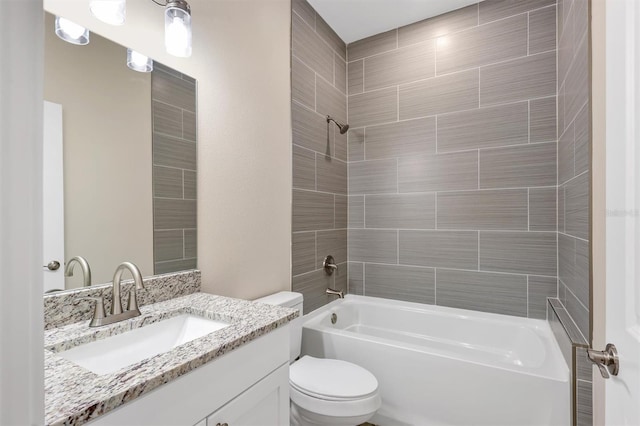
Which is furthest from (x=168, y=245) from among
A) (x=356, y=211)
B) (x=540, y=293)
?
(x=540, y=293)

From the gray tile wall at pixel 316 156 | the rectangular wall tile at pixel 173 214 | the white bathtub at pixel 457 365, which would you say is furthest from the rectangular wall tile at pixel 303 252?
the rectangular wall tile at pixel 173 214

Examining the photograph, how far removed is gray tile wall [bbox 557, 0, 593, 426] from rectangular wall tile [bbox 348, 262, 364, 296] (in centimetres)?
141

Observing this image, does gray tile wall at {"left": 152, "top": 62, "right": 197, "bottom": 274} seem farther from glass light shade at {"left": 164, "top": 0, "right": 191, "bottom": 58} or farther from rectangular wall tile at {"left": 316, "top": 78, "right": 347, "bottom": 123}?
rectangular wall tile at {"left": 316, "top": 78, "right": 347, "bottom": 123}

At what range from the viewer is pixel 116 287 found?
1.10m

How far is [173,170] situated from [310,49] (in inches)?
60.8

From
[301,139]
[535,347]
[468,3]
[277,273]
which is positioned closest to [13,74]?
[277,273]

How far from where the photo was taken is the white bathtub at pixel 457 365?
4.89 feet

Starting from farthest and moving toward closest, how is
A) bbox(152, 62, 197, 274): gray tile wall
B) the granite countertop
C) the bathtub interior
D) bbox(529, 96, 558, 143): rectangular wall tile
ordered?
1. bbox(529, 96, 558, 143): rectangular wall tile
2. the bathtub interior
3. bbox(152, 62, 197, 274): gray tile wall
4. the granite countertop

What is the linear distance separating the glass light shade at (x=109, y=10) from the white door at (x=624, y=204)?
1.48m

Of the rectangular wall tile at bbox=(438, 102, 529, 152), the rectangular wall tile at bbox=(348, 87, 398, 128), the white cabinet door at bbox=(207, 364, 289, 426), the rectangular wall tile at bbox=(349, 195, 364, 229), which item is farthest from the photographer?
the rectangular wall tile at bbox=(349, 195, 364, 229)

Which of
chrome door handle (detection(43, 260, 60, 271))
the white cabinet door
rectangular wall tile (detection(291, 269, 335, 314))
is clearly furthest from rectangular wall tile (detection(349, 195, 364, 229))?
chrome door handle (detection(43, 260, 60, 271))

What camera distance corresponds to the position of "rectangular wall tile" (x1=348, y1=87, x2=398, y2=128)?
8.68 ft

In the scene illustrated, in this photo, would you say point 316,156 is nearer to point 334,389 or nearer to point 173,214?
point 173,214

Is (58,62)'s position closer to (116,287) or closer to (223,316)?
(116,287)
